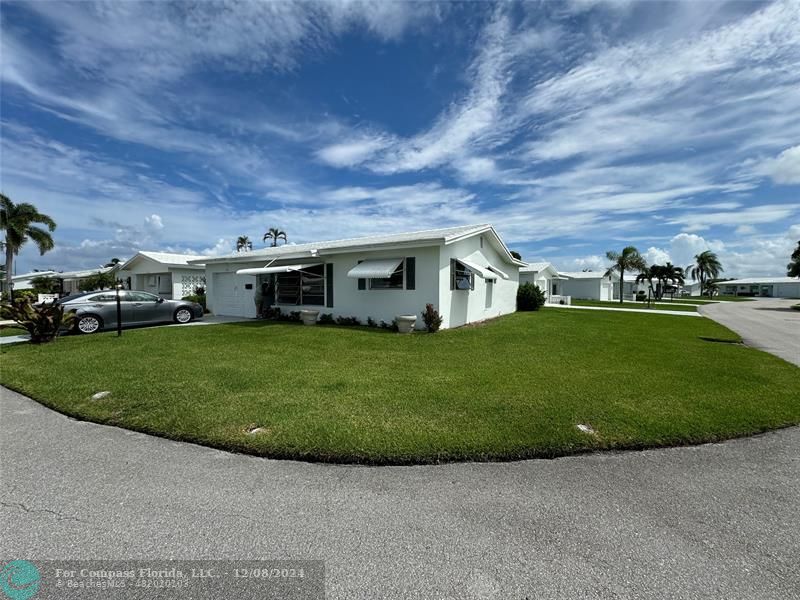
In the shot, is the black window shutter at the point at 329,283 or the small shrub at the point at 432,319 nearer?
the small shrub at the point at 432,319

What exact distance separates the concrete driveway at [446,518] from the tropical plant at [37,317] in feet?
27.5

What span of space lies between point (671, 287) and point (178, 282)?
4971 cm

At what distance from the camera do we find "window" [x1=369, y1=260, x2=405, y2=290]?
43.8 feet

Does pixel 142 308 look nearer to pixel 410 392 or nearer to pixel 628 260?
pixel 410 392

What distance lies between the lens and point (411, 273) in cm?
1317

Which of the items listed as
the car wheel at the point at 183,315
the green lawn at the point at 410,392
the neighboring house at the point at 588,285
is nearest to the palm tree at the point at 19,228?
the car wheel at the point at 183,315

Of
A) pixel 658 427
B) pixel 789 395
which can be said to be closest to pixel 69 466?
pixel 658 427

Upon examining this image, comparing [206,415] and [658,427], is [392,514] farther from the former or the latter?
[658,427]

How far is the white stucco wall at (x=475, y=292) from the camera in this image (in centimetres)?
1305

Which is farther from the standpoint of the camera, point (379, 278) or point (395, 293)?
point (379, 278)

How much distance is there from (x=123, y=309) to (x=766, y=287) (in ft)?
316

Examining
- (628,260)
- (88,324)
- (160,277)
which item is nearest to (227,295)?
(88,324)

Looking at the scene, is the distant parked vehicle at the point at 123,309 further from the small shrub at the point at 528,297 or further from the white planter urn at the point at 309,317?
the small shrub at the point at 528,297

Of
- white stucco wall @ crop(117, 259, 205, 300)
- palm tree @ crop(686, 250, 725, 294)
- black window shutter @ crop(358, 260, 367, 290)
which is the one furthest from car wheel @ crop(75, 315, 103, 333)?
palm tree @ crop(686, 250, 725, 294)
